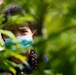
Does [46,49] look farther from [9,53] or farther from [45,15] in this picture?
[9,53]

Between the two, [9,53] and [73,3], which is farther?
[9,53]

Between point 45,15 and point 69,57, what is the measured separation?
0.37 ft

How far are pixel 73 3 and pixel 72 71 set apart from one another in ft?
0.49

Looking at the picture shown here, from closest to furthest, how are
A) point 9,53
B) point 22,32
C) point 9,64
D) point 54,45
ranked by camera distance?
point 54,45 → point 9,53 → point 9,64 → point 22,32

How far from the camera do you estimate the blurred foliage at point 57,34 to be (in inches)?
24.6

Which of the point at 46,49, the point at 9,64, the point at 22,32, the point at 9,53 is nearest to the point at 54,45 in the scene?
the point at 46,49

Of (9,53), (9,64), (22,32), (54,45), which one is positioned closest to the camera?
A: (54,45)

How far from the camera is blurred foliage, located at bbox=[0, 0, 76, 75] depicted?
2.05 feet

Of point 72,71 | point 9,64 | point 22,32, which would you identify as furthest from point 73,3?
point 22,32

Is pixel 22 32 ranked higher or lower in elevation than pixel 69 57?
lower

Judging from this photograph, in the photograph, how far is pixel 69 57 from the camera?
665 millimetres

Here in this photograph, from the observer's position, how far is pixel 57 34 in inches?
25.4

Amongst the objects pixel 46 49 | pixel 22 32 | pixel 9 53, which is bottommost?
pixel 22 32

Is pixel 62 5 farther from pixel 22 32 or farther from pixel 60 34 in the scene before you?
pixel 22 32
